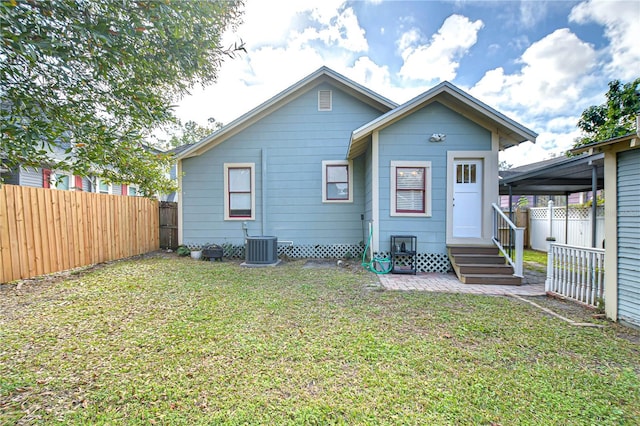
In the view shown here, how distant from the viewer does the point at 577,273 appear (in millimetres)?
4480

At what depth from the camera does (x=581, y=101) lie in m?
12.1

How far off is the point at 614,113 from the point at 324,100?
468 inches

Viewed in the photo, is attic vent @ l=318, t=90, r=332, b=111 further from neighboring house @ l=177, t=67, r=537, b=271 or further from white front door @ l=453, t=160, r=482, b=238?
white front door @ l=453, t=160, r=482, b=238

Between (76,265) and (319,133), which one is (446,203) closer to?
(319,133)

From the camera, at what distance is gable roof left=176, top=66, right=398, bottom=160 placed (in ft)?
26.7

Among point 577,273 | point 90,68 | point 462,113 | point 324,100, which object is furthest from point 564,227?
point 90,68

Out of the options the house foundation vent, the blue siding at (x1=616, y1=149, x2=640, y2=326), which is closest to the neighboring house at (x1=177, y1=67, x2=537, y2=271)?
the house foundation vent

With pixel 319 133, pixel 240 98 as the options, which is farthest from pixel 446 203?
pixel 240 98

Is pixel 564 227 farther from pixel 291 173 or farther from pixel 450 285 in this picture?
pixel 291 173

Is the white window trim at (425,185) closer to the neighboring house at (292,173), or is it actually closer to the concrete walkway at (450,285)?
the neighboring house at (292,173)

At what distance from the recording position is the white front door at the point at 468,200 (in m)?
6.60

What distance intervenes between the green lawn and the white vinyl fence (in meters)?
8.29

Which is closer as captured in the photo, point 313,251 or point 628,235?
point 628,235

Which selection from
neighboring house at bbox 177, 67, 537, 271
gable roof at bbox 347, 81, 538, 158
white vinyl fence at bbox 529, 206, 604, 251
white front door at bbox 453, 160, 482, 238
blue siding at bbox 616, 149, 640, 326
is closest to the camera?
blue siding at bbox 616, 149, 640, 326
